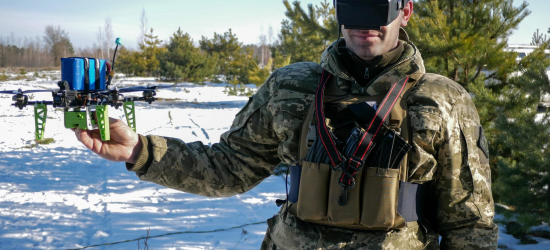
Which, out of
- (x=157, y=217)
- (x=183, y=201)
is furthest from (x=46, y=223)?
(x=183, y=201)

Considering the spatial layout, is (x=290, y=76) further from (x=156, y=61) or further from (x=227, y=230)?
(x=156, y=61)

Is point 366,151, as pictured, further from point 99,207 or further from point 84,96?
point 99,207

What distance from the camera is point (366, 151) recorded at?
4.61ft

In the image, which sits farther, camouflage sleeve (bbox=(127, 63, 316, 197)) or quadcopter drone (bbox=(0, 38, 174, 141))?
camouflage sleeve (bbox=(127, 63, 316, 197))

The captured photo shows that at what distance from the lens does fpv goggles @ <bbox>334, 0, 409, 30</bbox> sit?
1518 mm

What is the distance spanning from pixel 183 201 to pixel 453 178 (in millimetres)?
5718

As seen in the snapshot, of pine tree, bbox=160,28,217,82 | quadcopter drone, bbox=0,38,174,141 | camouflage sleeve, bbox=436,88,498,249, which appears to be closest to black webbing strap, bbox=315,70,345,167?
camouflage sleeve, bbox=436,88,498,249

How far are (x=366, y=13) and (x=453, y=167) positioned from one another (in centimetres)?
66

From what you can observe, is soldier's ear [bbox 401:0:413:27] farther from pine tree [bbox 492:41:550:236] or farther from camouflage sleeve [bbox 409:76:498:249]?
pine tree [bbox 492:41:550:236]

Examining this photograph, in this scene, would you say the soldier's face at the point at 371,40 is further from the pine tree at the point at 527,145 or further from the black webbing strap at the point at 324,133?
the pine tree at the point at 527,145

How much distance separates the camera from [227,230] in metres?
5.66

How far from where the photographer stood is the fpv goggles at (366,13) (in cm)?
152

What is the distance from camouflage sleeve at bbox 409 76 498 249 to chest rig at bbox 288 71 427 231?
0.21ft

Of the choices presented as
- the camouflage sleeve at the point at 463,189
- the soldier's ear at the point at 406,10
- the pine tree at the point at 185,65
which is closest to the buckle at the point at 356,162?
the camouflage sleeve at the point at 463,189
